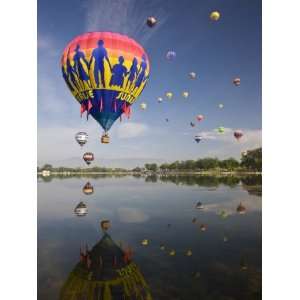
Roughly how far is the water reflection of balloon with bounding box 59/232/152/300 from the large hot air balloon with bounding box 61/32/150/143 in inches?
90.5

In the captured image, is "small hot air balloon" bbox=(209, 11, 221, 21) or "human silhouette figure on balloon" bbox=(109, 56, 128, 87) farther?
"small hot air balloon" bbox=(209, 11, 221, 21)

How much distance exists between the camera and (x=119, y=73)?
199 inches

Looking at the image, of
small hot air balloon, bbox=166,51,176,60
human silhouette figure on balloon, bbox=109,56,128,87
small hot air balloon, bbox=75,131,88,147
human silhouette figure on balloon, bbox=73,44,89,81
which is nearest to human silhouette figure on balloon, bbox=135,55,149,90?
human silhouette figure on balloon, bbox=109,56,128,87

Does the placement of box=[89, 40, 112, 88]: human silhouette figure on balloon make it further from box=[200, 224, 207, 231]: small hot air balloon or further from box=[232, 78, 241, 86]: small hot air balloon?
box=[200, 224, 207, 231]: small hot air balloon

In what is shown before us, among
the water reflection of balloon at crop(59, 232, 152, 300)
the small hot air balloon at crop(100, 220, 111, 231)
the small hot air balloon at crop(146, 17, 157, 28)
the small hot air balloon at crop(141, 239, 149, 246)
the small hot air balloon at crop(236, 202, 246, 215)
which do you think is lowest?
the water reflection of balloon at crop(59, 232, 152, 300)

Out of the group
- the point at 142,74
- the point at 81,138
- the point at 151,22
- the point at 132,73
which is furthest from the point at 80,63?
the point at 81,138

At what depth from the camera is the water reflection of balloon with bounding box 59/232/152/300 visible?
3299 millimetres

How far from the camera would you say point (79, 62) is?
4.88m

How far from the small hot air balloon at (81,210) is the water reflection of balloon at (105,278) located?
110 inches

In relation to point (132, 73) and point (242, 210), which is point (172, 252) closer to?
point (132, 73)
